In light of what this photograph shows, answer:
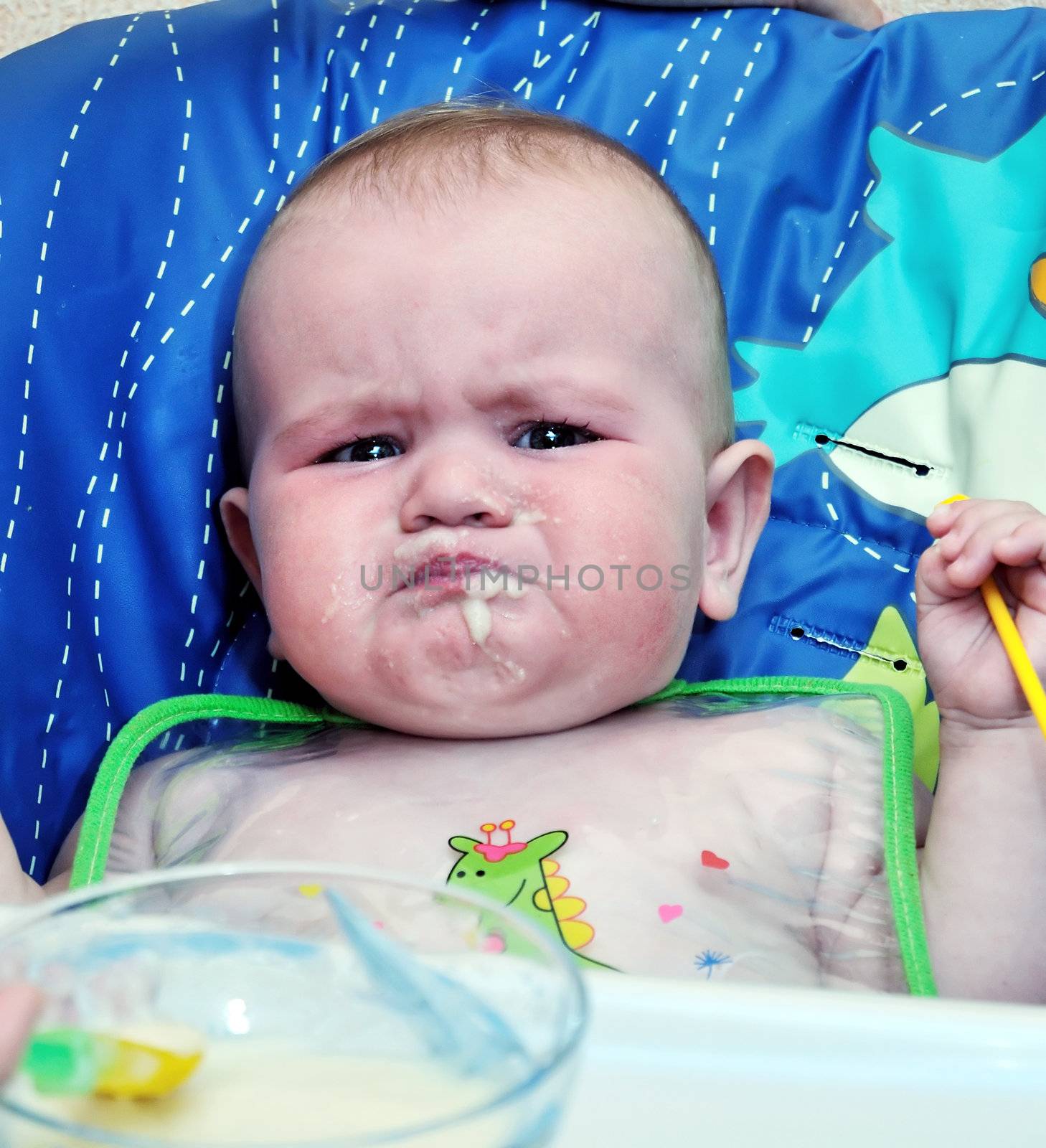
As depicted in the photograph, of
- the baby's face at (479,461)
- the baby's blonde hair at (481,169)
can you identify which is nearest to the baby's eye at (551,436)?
the baby's face at (479,461)

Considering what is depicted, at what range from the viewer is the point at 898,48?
1070mm

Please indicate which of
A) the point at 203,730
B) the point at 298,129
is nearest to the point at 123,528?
the point at 203,730

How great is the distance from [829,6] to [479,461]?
2.09ft

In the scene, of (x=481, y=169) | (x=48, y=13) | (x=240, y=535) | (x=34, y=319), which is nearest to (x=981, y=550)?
(x=481, y=169)

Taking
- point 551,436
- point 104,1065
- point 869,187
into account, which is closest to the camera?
point 104,1065

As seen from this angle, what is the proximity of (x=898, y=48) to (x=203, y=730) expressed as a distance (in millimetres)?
758

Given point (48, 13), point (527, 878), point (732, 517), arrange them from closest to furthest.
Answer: point (527, 878)
point (732, 517)
point (48, 13)

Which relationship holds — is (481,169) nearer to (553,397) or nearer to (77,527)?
(553,397)

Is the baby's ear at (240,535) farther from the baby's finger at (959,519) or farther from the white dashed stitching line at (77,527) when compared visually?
the baby's finger at (959,519)

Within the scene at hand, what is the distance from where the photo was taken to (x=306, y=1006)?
1.06 ft

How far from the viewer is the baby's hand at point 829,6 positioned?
43.0 inches

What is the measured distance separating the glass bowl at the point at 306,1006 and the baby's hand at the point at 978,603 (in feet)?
1.53

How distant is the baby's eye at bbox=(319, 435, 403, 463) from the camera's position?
805 millimetres

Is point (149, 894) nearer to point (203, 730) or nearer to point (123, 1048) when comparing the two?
point (123, 1048)
